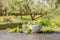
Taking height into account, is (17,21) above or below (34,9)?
below

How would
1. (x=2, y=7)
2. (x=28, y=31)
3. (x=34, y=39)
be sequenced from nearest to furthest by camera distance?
(x=34, y=39), (x=28, y=31), (x=2, y=7)

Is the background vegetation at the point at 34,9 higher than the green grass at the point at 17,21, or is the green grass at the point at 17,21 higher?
the background vegetation at the point at 34,9

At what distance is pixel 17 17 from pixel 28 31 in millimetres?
1770

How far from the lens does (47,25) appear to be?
657cm

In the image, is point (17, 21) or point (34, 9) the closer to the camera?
point (34, 9)

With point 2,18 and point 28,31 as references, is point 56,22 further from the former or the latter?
point 2,18

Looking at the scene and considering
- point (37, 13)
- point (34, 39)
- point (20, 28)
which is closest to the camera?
point (34, 39)

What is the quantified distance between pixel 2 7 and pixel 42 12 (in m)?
1.92

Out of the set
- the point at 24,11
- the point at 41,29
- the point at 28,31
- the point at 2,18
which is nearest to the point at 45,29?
the point at 41,29

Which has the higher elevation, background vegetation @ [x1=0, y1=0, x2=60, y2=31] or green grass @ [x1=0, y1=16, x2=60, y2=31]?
background vegetation @ [x1=0, y1=0, x2=60, y2=31]

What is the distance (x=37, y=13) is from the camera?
22.7 ft

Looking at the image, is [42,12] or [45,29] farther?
[42,12]

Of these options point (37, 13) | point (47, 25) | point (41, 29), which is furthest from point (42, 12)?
point (41, 29)

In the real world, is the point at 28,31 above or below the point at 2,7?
below
